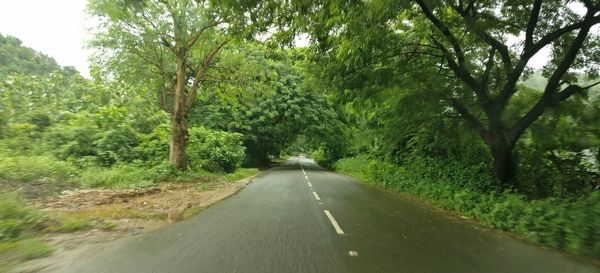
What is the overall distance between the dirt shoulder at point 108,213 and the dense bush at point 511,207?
752cm

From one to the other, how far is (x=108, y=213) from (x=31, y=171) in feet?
17.0

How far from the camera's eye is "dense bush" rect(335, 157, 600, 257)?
22.2 ft

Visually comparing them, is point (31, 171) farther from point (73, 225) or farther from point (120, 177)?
point (73, 225)

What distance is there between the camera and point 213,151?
2384 centimetres

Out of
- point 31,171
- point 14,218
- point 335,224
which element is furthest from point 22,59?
point 335,224

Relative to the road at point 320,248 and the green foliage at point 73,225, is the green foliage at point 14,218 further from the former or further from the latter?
the road at point 320,248

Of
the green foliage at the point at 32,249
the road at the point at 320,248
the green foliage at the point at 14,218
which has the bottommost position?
the road at the point at 320,248

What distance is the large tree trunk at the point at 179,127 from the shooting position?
18109 mm

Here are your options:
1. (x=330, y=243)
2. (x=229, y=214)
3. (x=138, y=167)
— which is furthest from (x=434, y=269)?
(x=138, y=167)

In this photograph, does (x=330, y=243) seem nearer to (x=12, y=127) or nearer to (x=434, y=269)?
(x=434, y=269)

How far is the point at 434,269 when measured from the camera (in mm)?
5152

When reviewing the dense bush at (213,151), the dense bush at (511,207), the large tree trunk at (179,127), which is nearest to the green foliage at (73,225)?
the dense bush at (511,207)

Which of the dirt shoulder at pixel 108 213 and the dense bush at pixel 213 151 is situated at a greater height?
the dense bush at pixel 213 151

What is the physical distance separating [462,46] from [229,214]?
30.3ft
